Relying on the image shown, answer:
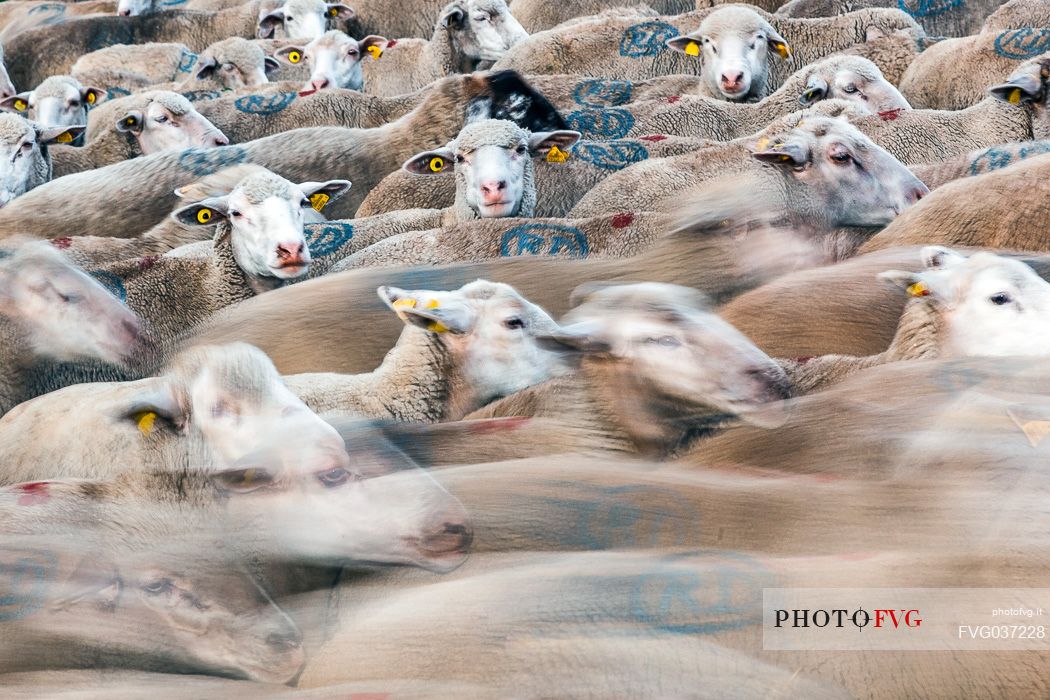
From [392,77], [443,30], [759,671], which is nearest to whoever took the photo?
[759,671]

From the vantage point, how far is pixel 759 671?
2.09 m

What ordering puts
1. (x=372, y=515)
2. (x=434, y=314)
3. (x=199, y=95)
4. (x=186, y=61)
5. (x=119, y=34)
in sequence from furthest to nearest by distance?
(x=119, y=34), (x=186, y=61), (x=199, y=95), (x=434, y=314), (x=372, y=515)

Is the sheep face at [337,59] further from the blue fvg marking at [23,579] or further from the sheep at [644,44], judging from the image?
the blue fvg marking at [23,579]

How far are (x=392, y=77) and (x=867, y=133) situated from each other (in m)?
3.99

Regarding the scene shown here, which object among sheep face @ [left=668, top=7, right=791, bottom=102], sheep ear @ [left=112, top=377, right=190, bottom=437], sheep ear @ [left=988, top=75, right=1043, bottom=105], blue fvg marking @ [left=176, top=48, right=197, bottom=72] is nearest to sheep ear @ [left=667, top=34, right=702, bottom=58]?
sheep face @ [left=668, top=7, right=791, bottom=102]

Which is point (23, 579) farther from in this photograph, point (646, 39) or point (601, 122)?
point (646, 39)

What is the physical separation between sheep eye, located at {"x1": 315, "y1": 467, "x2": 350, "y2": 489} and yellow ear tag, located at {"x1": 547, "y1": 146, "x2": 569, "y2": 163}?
2.87 meters

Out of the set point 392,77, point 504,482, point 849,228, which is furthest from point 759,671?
point 392,77

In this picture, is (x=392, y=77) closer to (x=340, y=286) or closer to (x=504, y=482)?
(x=340, y=286)

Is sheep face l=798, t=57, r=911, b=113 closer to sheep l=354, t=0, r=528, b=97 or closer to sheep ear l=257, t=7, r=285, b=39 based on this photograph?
sheep l=354, t=0, r=528, b=97

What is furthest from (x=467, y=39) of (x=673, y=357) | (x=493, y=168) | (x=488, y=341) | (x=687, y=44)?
(x=673, y=357)

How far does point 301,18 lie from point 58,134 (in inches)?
130

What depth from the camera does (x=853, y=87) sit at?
615 cm

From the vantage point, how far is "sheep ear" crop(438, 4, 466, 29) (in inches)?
317
